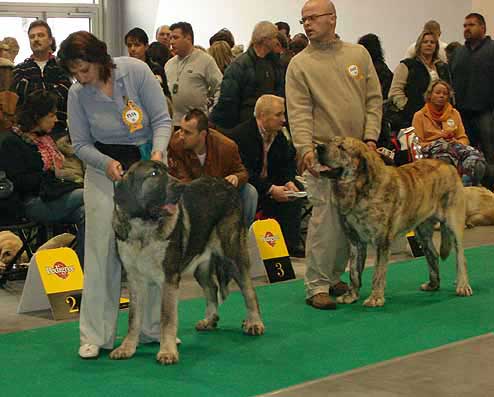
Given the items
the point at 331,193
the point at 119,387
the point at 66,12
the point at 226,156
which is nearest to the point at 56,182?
the point at 226,156

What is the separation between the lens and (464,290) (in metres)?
6.23

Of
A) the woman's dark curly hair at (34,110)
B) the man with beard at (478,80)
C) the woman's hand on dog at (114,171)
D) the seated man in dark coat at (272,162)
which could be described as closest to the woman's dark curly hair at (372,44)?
the man with beard at (478,80)

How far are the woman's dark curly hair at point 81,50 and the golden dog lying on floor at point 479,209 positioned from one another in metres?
5.49


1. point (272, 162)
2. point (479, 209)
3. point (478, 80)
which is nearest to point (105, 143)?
point (272, 162)

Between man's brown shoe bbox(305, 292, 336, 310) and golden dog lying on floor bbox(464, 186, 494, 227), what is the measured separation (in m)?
3.70

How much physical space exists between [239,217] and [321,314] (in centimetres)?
98

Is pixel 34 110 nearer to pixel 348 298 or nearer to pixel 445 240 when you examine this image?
pixel 348 298

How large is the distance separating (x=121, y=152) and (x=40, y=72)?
11.3 feet

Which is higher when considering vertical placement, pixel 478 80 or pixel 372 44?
pixel 372 44

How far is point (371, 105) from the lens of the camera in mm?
6094

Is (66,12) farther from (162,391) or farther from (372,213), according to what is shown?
(162,391)

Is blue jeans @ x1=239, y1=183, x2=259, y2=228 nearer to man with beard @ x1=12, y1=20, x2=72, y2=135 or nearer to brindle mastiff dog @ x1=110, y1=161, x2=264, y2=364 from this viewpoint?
man with beard @ x1=12, y1=20, x2=72, y2=135

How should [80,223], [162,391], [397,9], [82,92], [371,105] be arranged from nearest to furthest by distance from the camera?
[162,391], [82,92], [371,105], [80,223], [397,9]

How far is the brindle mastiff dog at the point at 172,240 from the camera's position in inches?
172
